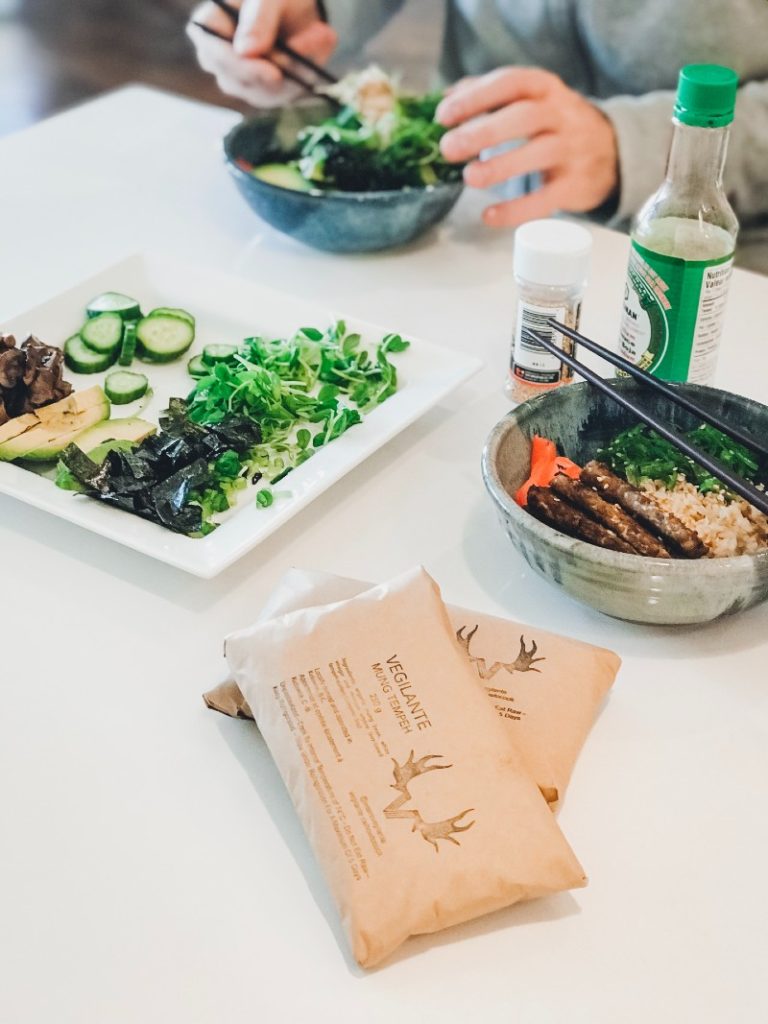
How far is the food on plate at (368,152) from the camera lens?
158 centimetres

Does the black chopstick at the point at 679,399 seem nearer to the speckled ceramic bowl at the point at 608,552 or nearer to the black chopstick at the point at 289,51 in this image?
the speckled ceramic bowl at the point at 608,552

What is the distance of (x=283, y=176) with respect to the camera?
1625mm

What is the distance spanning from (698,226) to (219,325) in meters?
0.62

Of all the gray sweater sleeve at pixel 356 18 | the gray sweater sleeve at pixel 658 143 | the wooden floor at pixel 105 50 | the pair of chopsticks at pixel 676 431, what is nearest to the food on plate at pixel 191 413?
the pair of chopsticks at pixel 676 431

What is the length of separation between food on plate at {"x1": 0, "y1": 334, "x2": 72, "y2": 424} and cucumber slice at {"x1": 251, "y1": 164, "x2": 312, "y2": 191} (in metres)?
0.51

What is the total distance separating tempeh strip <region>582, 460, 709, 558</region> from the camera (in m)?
0.92

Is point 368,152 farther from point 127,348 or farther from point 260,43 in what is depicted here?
point 127,348

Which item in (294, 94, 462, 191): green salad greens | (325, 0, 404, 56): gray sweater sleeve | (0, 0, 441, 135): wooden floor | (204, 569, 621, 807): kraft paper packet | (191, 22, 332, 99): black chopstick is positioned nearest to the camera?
(204, 569, 621, 807): kraft paper packet

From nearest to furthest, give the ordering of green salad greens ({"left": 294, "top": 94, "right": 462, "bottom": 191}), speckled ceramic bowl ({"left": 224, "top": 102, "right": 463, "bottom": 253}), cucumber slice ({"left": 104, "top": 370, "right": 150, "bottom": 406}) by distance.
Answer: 1. cucumber slice ({"left": 104, "top": 370, "right": 150, "bottom": 406})
2. speckled ceramic bowl ({"left": 224, "top": 102, "right": 463, "bottom": 253})
3. green salad greens ({"left": 294, "top": 94, "right": 462, "bottom": 191})

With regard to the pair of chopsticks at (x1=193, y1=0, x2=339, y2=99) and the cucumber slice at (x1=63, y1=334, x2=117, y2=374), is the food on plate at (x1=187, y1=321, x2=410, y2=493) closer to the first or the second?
the cucumber slice at (x1=63, y1=334, x2=117, y2=374)

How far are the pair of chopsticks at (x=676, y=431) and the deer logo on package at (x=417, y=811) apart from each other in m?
0.35

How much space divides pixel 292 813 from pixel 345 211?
3.07 feet

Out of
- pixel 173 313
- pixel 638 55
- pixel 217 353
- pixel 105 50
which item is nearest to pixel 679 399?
pixel 217 353

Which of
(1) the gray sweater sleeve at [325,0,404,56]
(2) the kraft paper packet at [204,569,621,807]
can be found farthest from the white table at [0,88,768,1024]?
(1) the gray sweater sleeve at [325,0,404,56]
